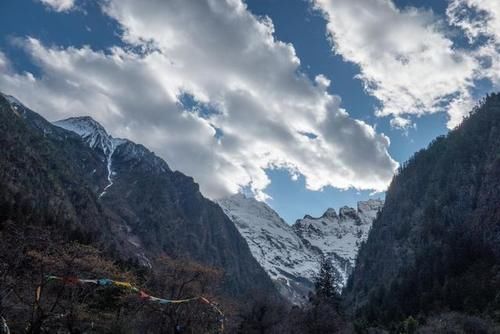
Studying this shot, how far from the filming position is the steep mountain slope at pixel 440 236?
9406 centimetres

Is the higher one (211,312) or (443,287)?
(443,287)

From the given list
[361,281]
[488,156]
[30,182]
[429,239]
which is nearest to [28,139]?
[30,182]

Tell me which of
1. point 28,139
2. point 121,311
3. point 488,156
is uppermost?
point 488,156

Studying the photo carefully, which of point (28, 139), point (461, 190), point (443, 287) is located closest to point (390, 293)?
point (443, 287)

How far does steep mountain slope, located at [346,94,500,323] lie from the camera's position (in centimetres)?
9406

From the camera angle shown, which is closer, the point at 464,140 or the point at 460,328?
the point at 460,328

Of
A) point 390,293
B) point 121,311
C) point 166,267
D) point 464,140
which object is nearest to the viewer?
point 121,311

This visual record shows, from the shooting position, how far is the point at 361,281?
6422 inches

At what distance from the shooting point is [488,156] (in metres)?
127

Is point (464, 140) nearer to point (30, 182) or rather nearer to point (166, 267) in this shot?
point (166, 267)

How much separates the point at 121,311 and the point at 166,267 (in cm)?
680

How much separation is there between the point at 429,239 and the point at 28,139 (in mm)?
A: 152033

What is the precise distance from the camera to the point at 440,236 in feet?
407

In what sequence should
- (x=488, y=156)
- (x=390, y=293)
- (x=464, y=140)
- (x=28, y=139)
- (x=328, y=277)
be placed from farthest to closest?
1. (x=28, y=139)
2. (x=464, y=140)
3. (x=488, y=156)
4. (x=390, y=293)
5. (x=328, y=277)
